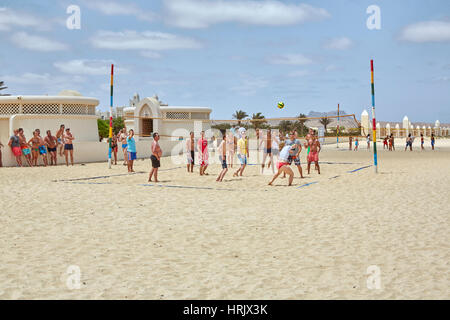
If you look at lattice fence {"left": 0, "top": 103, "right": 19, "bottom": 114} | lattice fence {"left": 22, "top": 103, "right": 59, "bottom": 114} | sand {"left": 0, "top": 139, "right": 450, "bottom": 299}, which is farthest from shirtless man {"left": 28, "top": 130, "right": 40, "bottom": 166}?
sand {"left": 0, "top": 139, "right": 450, "bottom": 299}

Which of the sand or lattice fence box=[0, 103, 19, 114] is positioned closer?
the sand

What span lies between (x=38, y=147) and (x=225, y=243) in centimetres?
1335

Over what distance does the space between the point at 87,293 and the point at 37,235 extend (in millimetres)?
2298

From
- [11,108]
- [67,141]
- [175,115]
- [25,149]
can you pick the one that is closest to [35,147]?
[25,149]

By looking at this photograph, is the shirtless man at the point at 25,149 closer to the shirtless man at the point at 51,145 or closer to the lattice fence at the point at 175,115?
the shirtless man at the point at 51,145

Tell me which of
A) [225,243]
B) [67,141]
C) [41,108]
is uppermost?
[41,108]

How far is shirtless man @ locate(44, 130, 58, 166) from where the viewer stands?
55.0ft

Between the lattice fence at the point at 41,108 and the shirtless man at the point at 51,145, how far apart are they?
12.7ft

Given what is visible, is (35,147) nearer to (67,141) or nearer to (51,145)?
(51,145)

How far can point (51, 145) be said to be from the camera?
16797 millimetres

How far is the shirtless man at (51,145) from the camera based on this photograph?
16750 millimetres

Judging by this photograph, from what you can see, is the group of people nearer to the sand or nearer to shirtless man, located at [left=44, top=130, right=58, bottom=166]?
shirtless man, located at [left=44, top=130, right=58, bottom=166]

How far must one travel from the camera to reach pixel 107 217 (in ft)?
21.9

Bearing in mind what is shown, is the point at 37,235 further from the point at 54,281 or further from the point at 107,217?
the point at 54,281
